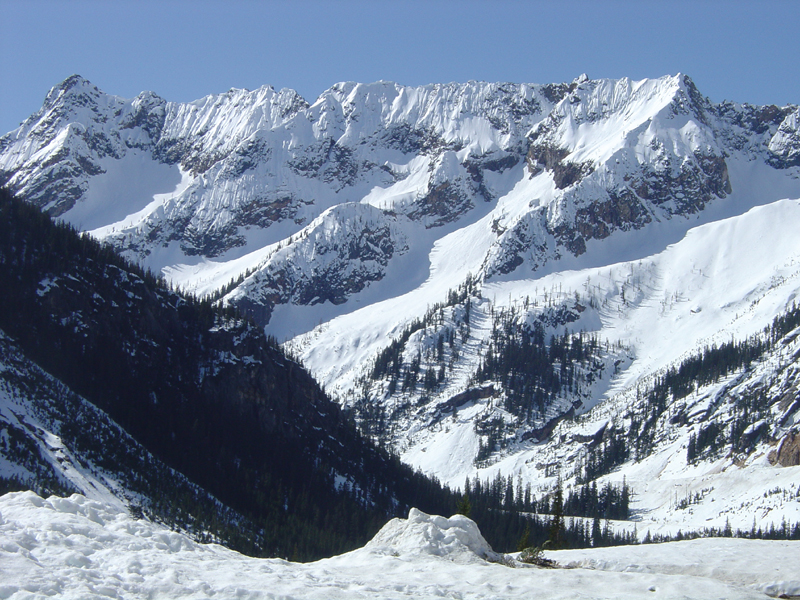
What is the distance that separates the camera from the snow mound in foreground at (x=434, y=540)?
103 ft

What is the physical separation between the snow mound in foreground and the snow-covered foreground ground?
55 millimetres

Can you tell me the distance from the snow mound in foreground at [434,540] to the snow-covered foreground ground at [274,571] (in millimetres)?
55

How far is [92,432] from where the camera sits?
4488 inches

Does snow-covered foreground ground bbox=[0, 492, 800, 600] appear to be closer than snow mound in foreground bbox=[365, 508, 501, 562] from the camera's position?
Yes

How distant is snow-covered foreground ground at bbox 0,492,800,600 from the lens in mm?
23891

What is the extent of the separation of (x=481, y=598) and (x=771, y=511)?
146 meters

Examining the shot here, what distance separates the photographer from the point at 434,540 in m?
32.2

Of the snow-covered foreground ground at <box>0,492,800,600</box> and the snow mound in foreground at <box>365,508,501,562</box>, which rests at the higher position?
the snow mound in foreground at <box>365,508,501,562</box>

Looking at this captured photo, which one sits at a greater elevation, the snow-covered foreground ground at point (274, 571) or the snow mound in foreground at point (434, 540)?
the snow mound in foreground at point (434, 540)

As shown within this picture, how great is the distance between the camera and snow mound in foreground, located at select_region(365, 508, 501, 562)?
31.5 metres

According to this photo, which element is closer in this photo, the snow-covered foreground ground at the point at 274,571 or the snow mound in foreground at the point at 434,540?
the snow-covered foreground ground at the point at 274,571

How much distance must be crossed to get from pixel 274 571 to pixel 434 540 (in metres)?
7.72

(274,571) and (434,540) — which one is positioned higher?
(434,540)

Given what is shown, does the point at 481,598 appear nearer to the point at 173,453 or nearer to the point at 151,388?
the point at 173,453
